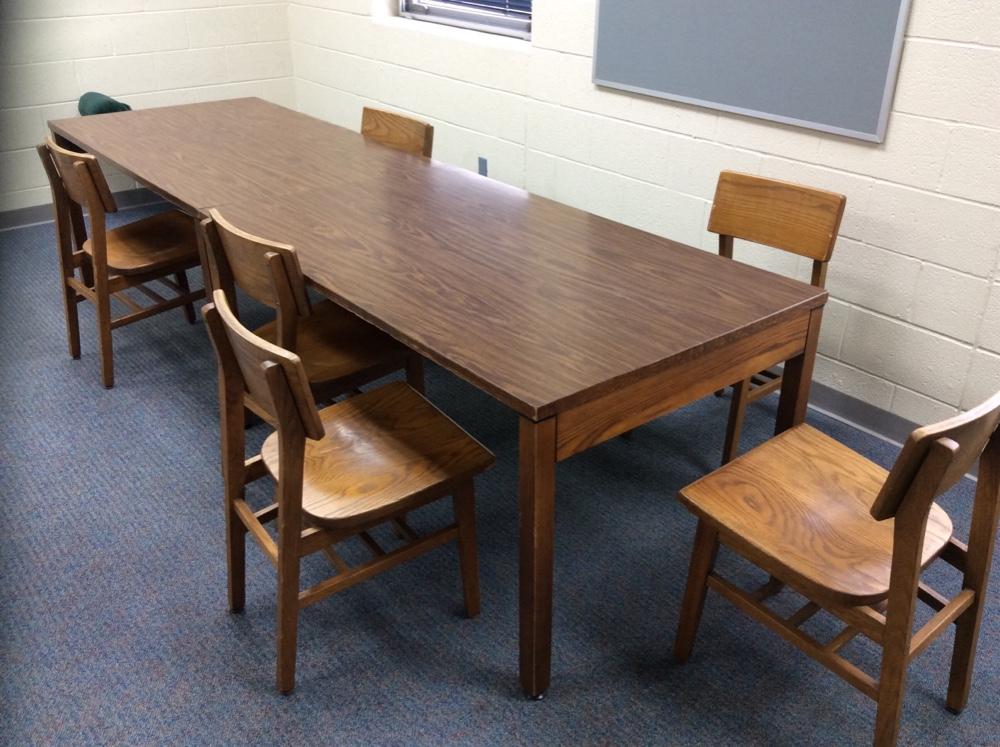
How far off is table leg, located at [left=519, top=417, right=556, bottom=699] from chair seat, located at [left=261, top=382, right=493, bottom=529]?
0.22 metres

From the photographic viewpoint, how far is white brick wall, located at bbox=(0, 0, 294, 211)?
13.6 ft

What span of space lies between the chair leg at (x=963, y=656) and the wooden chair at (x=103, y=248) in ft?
8.01

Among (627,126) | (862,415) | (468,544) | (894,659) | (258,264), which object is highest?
(627,126)

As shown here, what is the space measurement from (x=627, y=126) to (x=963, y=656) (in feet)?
6.97

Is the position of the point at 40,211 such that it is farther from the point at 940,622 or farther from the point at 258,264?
the point at 940,622

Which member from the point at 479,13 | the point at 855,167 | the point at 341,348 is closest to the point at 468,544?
the point at 341,348

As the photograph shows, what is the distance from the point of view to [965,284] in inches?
92.3

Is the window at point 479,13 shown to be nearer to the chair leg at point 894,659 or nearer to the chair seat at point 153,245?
the chair seat at point 153,245

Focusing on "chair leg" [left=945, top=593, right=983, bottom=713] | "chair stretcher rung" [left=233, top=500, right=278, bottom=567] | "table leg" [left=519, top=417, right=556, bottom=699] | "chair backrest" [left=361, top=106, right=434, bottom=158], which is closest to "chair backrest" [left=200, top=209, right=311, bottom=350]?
"chair stretcher rung" [left=233, top=500, right=278, bottom=567]

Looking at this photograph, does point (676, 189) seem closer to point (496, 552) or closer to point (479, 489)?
point (479, 489)

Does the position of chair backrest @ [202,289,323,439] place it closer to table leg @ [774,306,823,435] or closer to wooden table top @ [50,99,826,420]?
wooden table top @ [50,99,826,420]

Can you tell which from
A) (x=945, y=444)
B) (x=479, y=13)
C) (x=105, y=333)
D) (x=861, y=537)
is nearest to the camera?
(x=945, y=444)

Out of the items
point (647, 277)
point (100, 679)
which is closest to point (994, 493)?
point (647, 277)

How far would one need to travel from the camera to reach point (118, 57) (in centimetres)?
440
